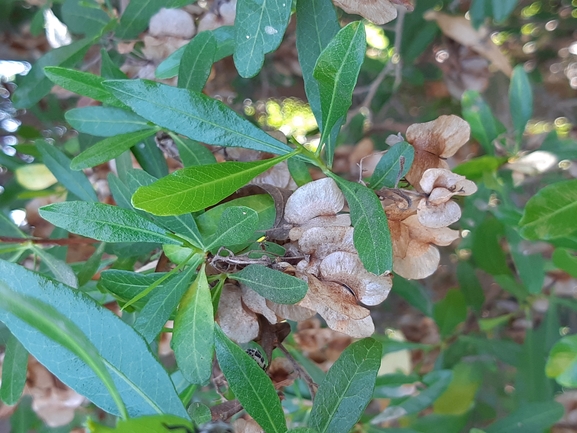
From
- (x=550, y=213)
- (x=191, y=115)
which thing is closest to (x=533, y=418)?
(x=550, y=213)

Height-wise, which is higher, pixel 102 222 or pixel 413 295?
pixel 102 222

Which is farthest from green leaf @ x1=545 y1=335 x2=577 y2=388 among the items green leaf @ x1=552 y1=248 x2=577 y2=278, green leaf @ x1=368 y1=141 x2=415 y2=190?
green leaf @ x1=368 y1=141 x2=415 y2=190

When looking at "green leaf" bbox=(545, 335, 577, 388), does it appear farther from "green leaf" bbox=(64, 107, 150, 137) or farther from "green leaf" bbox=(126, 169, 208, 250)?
"green leaf" bbox=(64, 107, 150, 137)

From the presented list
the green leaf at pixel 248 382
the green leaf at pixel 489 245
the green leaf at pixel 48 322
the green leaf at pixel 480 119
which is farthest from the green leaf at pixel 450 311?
the green leaf at pixel 48 322

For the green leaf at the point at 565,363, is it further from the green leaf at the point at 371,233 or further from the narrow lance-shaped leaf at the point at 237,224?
the narrow lance-shaped leaf at the point at 237,224

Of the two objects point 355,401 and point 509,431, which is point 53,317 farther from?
point 509,431

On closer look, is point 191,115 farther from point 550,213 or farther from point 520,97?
point 520,97
